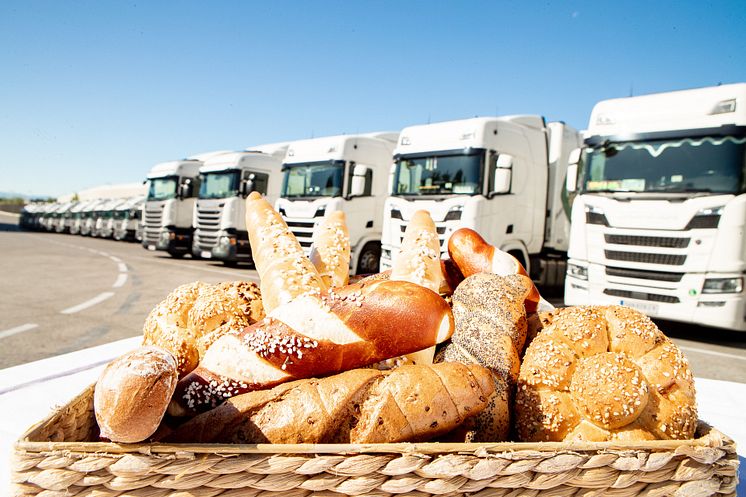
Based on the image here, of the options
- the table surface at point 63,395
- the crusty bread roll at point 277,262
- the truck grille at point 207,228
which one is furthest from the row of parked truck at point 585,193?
the crusty bread roll at point 277,262

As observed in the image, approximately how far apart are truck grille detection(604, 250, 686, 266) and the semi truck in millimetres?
5793

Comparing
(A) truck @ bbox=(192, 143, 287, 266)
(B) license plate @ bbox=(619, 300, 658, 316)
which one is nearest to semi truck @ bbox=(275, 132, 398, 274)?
(A) truck @ bbox=(192, 143, 287, 266)

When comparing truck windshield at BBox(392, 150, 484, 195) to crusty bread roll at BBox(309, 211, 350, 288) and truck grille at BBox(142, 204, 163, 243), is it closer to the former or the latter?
crusty bread roll at BBox(309, 211, 350, 288)

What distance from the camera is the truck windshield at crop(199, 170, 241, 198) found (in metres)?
14.4

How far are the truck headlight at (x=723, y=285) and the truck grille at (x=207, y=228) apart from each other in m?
12.8

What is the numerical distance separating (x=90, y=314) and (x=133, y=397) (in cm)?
743

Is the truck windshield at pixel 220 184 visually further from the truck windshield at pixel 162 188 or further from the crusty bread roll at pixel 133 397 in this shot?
the crusty bread roll at pixel 133 397

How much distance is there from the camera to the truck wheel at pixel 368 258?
12070mm

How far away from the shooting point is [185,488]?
0.89 m

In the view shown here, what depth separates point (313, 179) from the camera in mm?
11750

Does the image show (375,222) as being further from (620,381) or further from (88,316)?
(620,381)

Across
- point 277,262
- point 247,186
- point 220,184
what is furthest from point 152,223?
point 277,262

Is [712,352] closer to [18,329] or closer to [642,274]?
[642,274]

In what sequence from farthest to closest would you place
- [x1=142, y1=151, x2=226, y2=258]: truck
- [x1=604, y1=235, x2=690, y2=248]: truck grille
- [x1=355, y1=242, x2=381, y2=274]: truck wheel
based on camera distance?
[x1=142, y1=151, x2=226, y2=258]: truck < [x1=355, y1=242, x2=381, y2=274]: truck wheel < [x1=604, y1=235, x2=690, y2=248]: truck grille
